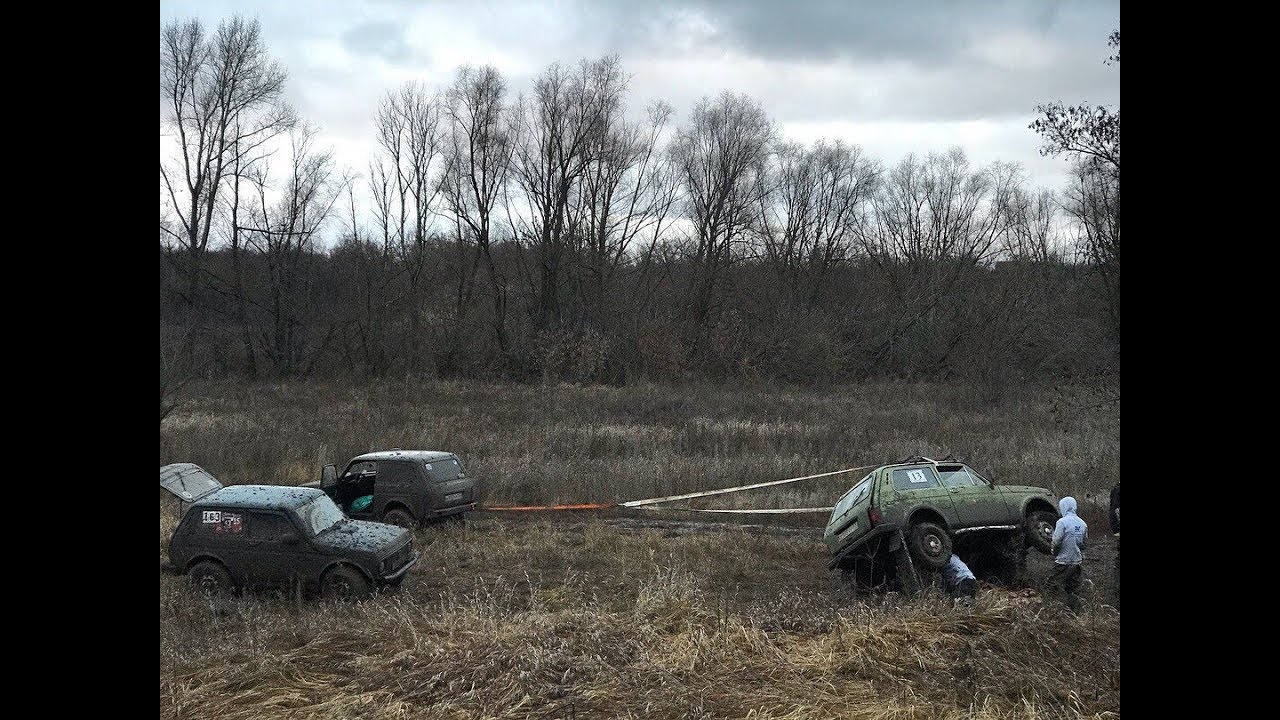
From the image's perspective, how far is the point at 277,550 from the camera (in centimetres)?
1188

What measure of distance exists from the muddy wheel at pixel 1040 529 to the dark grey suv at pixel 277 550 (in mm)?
8854

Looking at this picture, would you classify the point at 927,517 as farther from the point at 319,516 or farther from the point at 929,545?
the point at 319,516

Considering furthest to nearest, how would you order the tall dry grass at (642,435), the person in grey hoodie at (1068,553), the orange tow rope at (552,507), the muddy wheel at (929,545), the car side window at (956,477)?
the tall dry grass at (642,435)
the orange tow rope at (552,507)
the car side window at (956,477)
the muddy wheel at (929,545)
the person in grey hoodie at (1068,553)

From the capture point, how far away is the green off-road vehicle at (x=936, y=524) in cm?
1172

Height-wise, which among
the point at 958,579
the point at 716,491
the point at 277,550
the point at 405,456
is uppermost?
the point at 405,456

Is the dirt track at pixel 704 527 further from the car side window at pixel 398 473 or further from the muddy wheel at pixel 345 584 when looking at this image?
the muddy wheel at pixel 345 584

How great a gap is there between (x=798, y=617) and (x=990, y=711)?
2.54 m

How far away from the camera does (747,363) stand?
162 feet

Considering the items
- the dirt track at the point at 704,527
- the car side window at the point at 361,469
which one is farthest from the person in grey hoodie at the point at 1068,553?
the car side window at the point at 361,469

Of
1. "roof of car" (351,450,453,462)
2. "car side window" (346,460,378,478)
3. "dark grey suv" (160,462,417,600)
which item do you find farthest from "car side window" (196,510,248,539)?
"car side window" (346,460,378,478)

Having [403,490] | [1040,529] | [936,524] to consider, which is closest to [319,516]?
[403,490]

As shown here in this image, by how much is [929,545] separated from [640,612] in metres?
5.20
